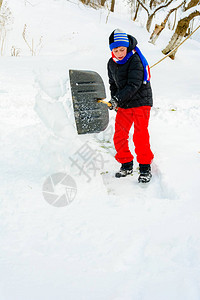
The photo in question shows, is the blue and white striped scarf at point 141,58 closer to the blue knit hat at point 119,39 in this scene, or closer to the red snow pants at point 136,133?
the blue knit hat at point 119,39

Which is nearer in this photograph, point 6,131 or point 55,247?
point 55,247

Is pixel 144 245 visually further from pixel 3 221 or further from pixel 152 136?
pixel 152 136

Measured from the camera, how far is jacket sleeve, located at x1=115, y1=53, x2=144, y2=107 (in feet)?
6.24

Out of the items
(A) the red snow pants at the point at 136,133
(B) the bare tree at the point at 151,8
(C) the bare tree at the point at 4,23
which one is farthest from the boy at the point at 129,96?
(B) the bare tree at the point at 151,8

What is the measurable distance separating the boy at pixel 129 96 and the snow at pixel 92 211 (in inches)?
8.1

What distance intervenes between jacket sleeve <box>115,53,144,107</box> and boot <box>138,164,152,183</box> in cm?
60

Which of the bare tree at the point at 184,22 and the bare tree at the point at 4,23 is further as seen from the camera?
the bare tree at the point at 4,23

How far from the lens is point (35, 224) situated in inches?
57.5

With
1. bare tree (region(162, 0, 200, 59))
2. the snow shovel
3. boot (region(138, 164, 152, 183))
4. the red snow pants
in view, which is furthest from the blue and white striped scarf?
bare tree (region(162, 0, 200, 59))

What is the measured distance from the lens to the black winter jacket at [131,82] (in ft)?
6.25

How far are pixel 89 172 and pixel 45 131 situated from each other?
80cm

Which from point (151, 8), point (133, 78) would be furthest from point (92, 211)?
point (151, 8)

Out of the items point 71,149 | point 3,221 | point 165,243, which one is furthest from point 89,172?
point 165,243

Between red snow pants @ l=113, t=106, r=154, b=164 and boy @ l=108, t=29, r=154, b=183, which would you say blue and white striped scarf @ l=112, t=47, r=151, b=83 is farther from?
red snow pants @ l=113, t=106, r=154, b=164
